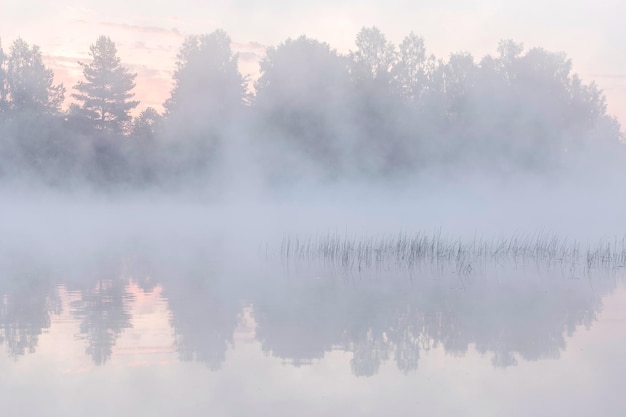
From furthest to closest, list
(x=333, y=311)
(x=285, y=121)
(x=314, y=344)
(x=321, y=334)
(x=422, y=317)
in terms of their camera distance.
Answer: (x=285, y=121), (x=333, y=311), (x=422, y=317), (x=321, y=334), (x=314, y=344)

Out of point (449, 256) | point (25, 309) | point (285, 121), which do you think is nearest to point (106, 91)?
point (285, 121)

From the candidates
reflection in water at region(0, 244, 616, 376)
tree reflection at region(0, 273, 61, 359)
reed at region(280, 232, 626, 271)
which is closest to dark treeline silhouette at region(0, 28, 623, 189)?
reed at region(280, 232, 626, 271)

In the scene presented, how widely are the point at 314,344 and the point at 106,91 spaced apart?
178 ft

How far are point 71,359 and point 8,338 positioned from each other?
161 centimetres

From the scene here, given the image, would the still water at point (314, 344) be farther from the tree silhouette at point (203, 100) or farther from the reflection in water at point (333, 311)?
the tree silhouette at point (203, 100)

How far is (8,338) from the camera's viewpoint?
1074 centimetres

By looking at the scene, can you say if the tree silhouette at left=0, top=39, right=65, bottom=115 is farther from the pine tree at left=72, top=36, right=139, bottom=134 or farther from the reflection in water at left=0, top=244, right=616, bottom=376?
the reflection in water at left=0, top=244, right=616, bottom=376

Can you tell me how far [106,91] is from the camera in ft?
203

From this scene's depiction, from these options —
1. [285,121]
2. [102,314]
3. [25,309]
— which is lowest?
[25,309]

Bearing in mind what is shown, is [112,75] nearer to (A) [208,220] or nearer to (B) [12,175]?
(B) [12,175]

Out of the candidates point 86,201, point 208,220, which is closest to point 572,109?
point 208,220

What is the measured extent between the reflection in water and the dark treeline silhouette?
126 feet

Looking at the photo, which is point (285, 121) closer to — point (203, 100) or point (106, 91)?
point (203, 100)

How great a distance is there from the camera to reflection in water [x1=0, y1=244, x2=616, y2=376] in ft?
33.7
